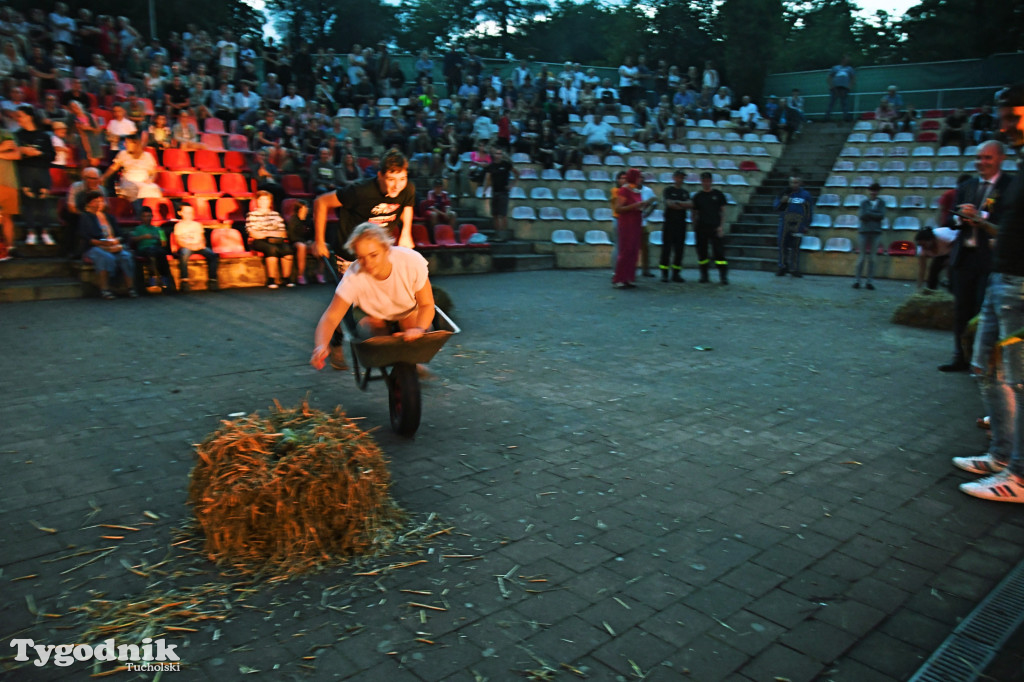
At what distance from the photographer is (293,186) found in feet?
47.1

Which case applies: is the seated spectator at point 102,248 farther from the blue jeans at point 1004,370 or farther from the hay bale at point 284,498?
the blue jeans at point 1004,370

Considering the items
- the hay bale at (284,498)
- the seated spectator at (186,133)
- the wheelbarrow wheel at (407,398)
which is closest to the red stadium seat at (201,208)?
the seated spectator at (186,133)

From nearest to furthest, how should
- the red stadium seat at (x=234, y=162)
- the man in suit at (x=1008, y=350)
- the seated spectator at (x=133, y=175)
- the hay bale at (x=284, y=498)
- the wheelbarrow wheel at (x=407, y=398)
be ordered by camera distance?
the hay bale at (x=284, y=498) → the man in suit at (x=1008, y=350) → the wheelbarrow wheel at (x=407, y=398) → the seated spectator at (x=133, y=175) → the red stadium seat at (x=234, y=162)

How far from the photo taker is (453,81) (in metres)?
21.8

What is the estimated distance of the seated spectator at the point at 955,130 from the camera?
18.8 meters

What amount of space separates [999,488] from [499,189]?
13.9 meters

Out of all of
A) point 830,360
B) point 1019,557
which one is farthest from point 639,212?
point 1019,557

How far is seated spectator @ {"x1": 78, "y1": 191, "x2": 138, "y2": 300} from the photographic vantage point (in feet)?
35.2

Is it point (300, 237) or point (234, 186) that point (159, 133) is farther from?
point (300, 237)

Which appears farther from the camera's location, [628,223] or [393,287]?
[628,223]

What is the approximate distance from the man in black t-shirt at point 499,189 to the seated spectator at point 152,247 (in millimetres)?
7574

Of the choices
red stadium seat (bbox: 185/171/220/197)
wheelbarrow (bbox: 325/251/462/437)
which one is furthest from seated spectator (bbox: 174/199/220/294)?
wheelbarrow (bbox: 325/251/462/437)

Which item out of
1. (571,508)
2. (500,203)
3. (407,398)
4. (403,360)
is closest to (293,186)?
(500,203)

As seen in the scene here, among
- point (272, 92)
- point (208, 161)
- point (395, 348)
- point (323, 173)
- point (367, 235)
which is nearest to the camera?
point (367, 235)
